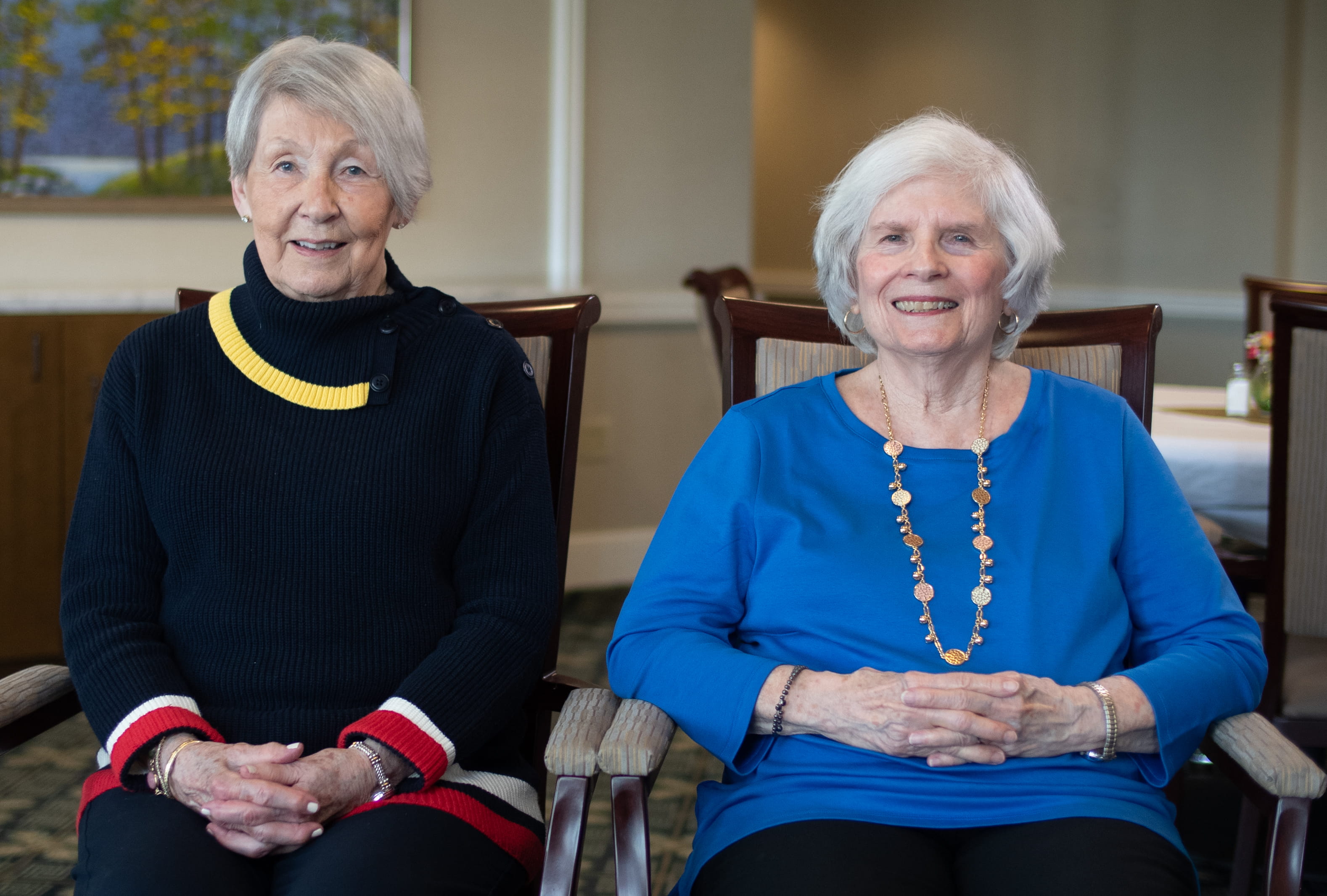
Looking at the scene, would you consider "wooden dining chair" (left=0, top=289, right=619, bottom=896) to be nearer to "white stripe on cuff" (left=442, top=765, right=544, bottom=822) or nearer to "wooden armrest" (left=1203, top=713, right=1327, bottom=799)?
"white stripe on cuff" (left=442, top=765, right=544, bottom=822)

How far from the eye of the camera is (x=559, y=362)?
178 centimetres

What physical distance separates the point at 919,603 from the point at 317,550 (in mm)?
689

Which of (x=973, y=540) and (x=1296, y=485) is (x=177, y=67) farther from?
(x=1296, y=485)

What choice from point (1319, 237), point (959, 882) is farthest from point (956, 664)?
point (1319, 237)

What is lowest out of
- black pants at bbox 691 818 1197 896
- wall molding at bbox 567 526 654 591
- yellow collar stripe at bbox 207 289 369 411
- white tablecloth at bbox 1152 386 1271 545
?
wall molding at bbox 567 526 654 591

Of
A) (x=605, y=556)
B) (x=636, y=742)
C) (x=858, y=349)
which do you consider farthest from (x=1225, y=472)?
(x=605, y=556)

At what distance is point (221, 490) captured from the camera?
1.41m

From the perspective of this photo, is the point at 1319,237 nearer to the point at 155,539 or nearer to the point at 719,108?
the point at 719,108

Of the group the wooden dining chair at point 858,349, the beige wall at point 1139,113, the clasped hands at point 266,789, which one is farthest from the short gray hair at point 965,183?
the beige wall at point 1139,113

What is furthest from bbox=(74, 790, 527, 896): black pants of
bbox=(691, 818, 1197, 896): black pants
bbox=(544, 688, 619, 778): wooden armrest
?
bbox=(691, 818, 1197, 896): black pants

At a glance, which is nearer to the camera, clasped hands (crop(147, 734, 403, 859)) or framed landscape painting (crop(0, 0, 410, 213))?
clasped hands (crop(147, 734, 403, 859))

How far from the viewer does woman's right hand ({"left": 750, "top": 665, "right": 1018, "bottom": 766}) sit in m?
1.29

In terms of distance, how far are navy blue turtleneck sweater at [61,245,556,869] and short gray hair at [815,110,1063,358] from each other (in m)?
0.48

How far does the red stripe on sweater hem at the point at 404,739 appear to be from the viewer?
4.30 feet
